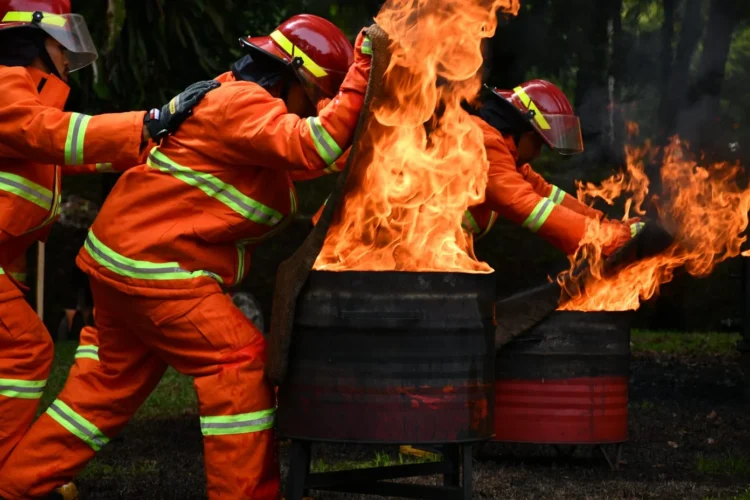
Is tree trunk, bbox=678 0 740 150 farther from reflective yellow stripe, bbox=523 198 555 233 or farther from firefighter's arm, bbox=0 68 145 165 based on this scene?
firefighter's arm, bbox=0 68 145 165

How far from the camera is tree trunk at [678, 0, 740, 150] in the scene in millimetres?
8109

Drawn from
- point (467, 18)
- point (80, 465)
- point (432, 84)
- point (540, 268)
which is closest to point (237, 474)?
point (80, 465)

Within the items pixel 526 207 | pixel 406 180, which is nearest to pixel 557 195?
pixel 526 207

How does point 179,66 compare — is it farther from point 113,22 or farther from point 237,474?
point 237,474

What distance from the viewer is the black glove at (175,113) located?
405 centimetres

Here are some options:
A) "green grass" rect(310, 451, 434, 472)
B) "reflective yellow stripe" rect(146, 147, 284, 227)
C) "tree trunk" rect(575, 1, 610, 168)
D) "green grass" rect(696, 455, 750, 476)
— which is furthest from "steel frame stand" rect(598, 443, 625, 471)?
"tree trunk" rect(575, 1, 610, 168)

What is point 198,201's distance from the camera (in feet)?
13.6

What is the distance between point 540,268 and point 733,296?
7.11 feet

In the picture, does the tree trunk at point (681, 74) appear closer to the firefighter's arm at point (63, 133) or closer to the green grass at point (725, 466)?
the green grass at point (725, 466)

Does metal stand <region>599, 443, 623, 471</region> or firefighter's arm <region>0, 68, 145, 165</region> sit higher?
firefighter's arm <region>0, 68, 145, 165</region>

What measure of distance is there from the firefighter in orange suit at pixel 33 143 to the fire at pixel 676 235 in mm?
2436

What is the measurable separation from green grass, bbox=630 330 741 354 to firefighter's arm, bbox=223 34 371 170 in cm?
729

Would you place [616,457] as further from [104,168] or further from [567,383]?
[104,168]

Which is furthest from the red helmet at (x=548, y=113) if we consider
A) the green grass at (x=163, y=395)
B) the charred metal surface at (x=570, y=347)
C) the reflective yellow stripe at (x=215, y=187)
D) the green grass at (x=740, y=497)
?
the green grass at (x=163, y=395)
